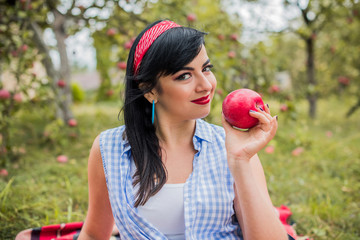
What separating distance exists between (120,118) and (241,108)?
33.6 inches

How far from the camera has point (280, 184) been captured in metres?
2.88

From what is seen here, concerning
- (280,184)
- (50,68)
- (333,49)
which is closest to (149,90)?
(280,184)

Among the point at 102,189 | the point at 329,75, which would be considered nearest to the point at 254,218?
the point at 102,189

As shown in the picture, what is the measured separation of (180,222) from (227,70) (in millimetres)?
2236

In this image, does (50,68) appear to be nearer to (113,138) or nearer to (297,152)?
(113,138)

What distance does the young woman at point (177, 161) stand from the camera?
3.90 ft

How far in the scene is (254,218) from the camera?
116cm

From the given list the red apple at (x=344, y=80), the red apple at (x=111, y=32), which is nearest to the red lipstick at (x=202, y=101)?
the red apple at (x=111, y=32)

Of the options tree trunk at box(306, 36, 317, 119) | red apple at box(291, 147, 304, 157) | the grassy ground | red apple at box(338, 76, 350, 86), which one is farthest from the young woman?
red apple at box(338, 76, 350, 86)

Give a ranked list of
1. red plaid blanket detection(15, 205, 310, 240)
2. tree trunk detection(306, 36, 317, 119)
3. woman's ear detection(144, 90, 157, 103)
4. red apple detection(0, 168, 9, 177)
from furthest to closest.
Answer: tree trunk detection(306, 36, 317, 119) < red apple detection(0, 168, 9, 177) < red plaid blanket detection(15, 205, 310, 240) < woman's ear detection(144, 90, 157, 103)

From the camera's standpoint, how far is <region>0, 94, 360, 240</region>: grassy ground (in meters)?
2.21

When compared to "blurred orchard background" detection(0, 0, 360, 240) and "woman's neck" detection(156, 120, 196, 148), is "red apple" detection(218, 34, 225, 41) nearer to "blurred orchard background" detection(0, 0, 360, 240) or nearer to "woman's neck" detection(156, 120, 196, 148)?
"blurred orchard background" detection(0, 0, 360, 240)

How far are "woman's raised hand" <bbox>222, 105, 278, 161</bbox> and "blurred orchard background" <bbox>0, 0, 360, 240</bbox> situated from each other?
723 mm

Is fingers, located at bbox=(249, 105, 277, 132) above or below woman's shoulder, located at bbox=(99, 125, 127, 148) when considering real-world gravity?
above
